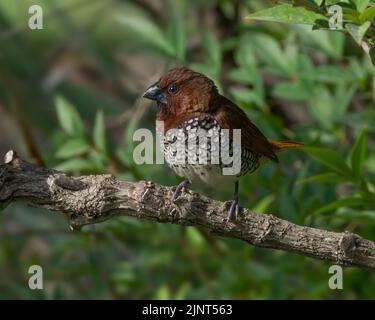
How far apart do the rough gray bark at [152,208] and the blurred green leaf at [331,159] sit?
0.43 meters

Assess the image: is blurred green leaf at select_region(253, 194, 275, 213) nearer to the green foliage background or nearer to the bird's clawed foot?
the green foliage background

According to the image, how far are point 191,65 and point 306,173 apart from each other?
85 cm

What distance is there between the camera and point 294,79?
4.11m

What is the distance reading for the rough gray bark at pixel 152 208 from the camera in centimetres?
257

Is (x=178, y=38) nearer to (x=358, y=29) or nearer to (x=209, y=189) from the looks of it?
(x=209, y=189)

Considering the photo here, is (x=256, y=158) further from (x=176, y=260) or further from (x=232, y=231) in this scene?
(x=176, y=260)

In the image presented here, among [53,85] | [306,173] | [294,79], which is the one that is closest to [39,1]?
[53,85]

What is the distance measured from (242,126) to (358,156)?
18.0 inches

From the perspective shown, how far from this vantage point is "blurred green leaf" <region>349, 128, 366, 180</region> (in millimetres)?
3096

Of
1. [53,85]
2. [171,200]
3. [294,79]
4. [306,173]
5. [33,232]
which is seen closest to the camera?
[171,200]

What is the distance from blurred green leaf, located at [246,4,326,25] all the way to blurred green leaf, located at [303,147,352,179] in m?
0.62

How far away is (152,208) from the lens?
2609 mm

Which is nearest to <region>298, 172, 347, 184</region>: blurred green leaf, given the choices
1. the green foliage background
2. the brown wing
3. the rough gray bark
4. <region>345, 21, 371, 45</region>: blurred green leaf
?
the green foliage background

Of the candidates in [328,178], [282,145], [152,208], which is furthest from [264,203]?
[152,208]
